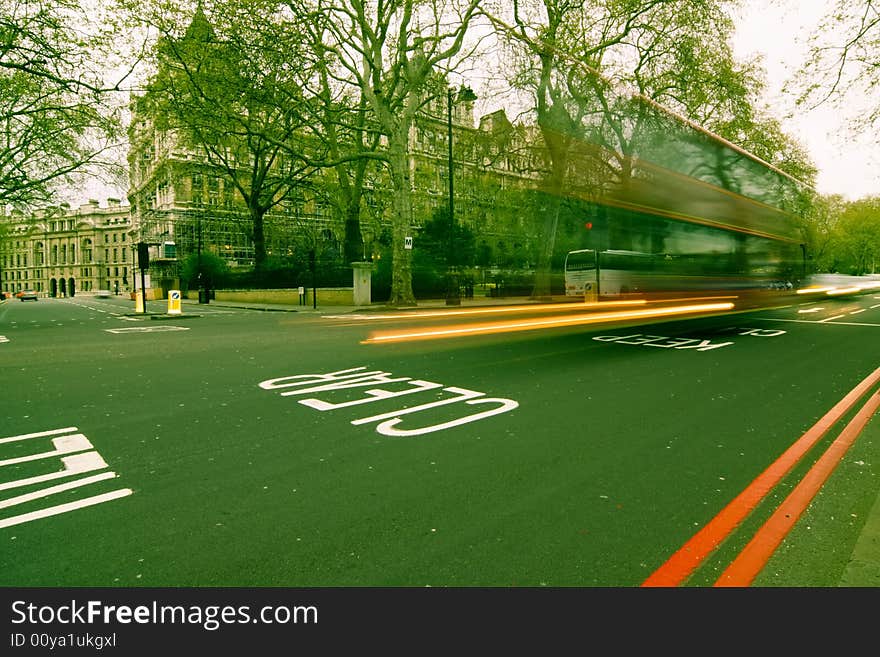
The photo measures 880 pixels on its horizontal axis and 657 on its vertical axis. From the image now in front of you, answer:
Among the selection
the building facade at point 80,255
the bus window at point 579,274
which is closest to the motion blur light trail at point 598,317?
the bus window at point 579,274

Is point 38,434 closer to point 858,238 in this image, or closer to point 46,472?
point 46,472

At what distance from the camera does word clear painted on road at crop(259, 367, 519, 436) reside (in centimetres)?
524

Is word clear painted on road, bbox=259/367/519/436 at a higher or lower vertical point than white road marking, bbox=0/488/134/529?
higher

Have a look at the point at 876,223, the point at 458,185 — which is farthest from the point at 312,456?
the point at 876,223

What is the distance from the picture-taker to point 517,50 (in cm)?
2452

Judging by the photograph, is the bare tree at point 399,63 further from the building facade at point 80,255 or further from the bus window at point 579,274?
the building facade at point 80,255

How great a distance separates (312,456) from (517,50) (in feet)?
82.6

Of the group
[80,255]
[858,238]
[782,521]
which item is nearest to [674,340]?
[782,521]

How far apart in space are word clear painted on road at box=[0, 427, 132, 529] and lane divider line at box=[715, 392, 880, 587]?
12.2ft

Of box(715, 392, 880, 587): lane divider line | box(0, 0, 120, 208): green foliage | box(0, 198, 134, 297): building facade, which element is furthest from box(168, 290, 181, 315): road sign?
box(0, 198, 134, 297): building facade

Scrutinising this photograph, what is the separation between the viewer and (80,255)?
108m

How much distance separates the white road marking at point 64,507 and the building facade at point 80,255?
103045 millimetres

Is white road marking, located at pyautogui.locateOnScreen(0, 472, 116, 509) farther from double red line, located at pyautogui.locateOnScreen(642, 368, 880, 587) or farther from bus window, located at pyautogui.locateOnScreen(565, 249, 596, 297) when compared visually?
bus window, located at pyautogui.locateOnScreen(565, 249, 596, 297)

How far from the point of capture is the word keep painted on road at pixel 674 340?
11039 mm
